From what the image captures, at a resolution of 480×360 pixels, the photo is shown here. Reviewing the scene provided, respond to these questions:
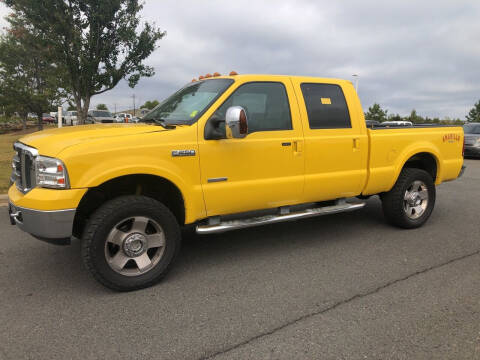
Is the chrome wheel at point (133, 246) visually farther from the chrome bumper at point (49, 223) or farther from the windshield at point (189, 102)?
the windshield at point (189, 102)

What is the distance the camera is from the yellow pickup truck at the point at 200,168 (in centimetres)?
309

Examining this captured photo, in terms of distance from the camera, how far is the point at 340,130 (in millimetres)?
4430

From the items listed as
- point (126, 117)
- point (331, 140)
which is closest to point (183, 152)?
point (331, 140)

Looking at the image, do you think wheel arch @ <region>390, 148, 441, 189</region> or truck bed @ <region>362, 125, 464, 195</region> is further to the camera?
wheel arch @ <region>390, 148, 441, 189</region>

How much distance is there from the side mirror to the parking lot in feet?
4.45

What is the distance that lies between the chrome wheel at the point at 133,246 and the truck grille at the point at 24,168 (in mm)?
812

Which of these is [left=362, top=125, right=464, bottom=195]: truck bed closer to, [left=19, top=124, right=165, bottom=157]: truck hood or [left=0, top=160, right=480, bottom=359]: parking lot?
[left=0, top=160, right=480, bottom=359]: parking lot

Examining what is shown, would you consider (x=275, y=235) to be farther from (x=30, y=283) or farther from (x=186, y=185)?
(x=30, y=283)

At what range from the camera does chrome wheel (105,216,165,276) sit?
328 centimetres

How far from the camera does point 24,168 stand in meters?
Answer: 3.33

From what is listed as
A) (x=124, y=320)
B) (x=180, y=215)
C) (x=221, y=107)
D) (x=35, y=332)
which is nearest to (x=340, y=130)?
(x=221, y=107)

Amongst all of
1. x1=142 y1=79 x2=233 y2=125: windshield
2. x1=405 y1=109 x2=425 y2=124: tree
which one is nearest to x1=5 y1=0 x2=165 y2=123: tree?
x1=142 y1=79 x2=233 y2=125: windshield

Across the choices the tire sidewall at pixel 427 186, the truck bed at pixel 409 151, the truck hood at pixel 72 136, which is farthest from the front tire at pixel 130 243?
the tire sidewall at pixel 427 186

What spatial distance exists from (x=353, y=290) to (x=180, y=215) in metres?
1.75
